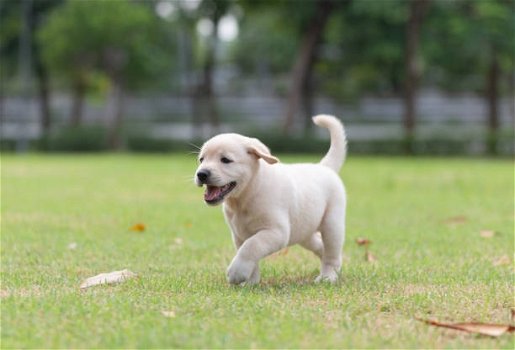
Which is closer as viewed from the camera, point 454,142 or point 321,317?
point 321,317

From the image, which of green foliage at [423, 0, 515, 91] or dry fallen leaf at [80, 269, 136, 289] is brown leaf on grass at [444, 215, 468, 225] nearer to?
dry fallen leaf at [80, 269, 136, 289]

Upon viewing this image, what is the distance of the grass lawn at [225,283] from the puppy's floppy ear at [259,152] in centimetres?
73

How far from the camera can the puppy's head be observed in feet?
16.0

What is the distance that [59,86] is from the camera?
50.9 meters

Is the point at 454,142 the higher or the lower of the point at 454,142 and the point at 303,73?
the lower

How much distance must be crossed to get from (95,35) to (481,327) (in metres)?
34.3

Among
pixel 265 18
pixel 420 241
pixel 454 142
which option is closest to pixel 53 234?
pixel 420 241

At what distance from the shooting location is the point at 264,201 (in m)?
5.06

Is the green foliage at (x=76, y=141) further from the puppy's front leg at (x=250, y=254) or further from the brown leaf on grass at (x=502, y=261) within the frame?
the puppy's front leg at (x=250, y=254)

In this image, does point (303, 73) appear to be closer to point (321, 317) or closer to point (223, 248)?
point (223, 248)

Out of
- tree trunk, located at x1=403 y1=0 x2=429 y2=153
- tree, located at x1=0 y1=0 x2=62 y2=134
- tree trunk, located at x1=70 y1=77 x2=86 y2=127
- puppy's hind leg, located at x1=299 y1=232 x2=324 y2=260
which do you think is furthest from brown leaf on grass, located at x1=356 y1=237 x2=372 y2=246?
tree, located at x1=0 y1=0 x2=62 y2=134

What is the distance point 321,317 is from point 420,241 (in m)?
3.66

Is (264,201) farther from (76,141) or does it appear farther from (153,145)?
(76,141)

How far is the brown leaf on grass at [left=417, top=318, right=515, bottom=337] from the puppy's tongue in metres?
1.54
